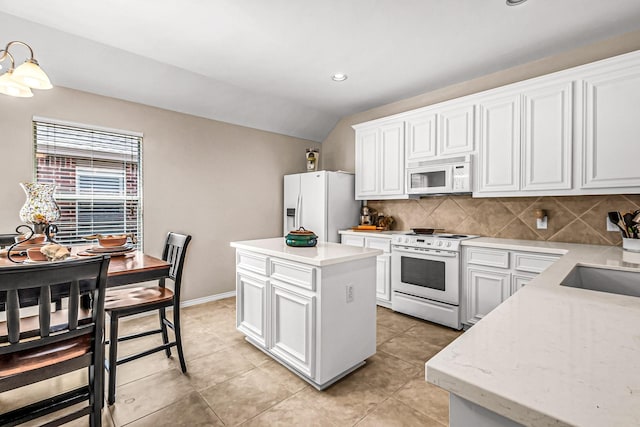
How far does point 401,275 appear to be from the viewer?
3447 millimetres

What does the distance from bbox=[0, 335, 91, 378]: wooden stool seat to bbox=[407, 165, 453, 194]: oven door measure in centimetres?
327

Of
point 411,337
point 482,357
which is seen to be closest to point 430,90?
point 411,337

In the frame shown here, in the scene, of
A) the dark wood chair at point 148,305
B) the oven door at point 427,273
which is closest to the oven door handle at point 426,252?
the oven door at point 427,273

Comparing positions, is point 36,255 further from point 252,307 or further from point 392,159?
point 392,159

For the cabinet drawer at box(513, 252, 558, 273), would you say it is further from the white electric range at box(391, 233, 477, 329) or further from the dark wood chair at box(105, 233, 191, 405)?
the dark wood chair at box(105, 233, 191, 405)

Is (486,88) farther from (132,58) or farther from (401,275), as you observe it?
(132,58)

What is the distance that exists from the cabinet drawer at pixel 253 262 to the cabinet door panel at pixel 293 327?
6.4 inches

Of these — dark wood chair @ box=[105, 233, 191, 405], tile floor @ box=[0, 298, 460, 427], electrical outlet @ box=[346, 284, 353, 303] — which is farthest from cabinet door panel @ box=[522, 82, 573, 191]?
dark wood chair @ box=[105, 233, 191, 405]

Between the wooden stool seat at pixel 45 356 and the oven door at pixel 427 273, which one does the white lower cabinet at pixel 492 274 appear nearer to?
the oven door at pixel 427 273

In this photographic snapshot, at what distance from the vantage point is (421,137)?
3.57 metres

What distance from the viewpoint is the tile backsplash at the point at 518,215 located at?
8.91 feet

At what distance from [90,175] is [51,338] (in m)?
2.40

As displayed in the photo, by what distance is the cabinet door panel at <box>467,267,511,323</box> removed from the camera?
8.98 ft

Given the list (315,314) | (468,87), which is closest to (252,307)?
(315,314)
